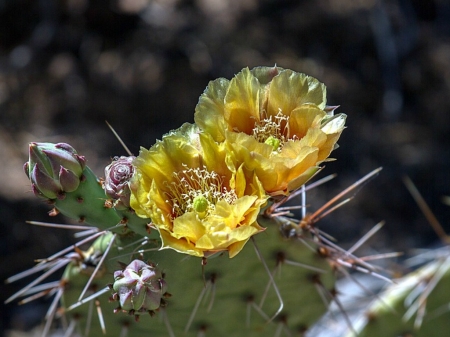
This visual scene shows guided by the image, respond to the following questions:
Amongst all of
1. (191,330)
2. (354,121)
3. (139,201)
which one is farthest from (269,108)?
(354,121)

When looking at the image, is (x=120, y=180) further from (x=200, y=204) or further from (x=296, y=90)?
(x=296, y=90)

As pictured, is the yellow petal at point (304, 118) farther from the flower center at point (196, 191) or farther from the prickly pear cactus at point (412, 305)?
the prickly pear cactus at point (412, 305)

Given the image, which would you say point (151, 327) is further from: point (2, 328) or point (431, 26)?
point (431, 26)

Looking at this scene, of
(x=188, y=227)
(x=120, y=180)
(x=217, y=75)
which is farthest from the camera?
(x=217, y=75)

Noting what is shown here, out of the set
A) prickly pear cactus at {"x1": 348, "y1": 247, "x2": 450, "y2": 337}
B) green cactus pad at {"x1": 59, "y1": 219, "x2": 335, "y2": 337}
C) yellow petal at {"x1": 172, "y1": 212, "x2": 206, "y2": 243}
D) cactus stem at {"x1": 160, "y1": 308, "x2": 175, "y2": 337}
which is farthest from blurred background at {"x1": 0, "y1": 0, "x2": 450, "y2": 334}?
yellow petal at {"x1": 172, "y1": 212, "x2": 206, "y2": 243}

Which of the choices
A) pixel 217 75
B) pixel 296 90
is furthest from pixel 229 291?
pixel 217 75

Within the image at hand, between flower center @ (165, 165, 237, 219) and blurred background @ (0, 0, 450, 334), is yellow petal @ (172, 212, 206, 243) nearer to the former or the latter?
flower center @ (165, 165, 237, 219)
